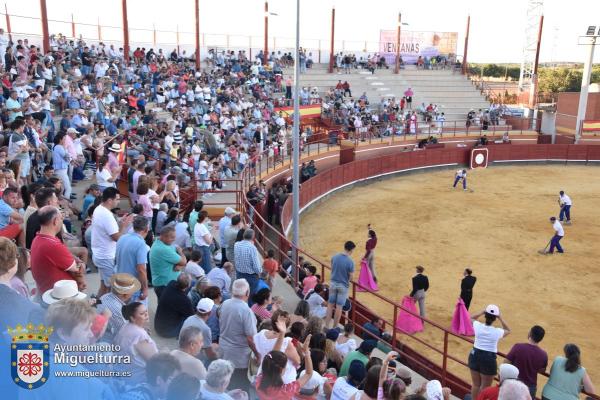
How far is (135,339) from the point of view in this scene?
4.80m

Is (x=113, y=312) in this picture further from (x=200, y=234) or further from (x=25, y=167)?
(x=25, y=167)

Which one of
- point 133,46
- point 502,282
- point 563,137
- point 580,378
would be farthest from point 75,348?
point 563,137

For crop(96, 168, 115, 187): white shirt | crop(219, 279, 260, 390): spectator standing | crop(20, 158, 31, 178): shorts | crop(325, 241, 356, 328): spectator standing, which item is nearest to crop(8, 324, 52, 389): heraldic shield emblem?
crop(219, 279, 260, 390): spectator standing

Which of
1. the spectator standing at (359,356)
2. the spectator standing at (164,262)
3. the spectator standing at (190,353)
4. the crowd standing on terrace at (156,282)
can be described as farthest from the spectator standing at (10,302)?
the spectator standing at (359,356)

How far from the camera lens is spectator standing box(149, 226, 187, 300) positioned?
275 inches

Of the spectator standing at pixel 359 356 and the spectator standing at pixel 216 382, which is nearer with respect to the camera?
the spectator standing at pixel 216 382

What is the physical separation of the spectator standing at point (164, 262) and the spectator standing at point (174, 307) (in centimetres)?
68

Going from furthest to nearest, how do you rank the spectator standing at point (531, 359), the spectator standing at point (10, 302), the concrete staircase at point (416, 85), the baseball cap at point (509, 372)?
1. the concrete staircase at point (416, 85)
2. the spectator standing at point (531, 359)
3. the baseball cap at point (509, 372)
4. the spectator standing at point (10, 302)

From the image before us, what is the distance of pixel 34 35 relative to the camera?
28188mm

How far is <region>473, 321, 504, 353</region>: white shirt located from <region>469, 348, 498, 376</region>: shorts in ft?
0.24

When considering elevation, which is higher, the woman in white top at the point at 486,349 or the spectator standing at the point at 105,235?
the spectator standing at the point at 105,235

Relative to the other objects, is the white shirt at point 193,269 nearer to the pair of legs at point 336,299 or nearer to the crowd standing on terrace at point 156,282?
the crowd standing on terrace at point 156,282

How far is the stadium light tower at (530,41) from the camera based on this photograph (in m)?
51.1

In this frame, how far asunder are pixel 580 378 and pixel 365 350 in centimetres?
240
